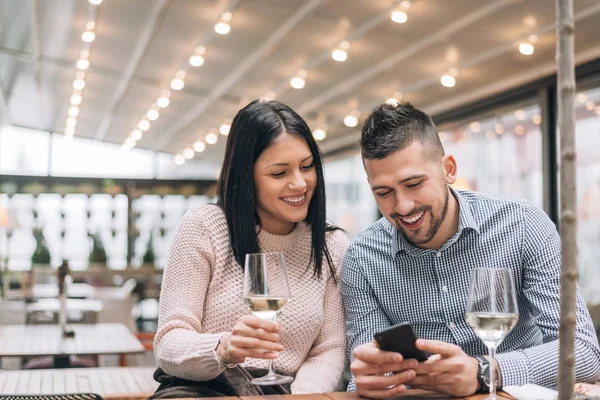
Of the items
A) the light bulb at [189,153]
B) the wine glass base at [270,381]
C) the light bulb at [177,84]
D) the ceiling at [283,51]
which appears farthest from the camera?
the light bulb at [189,153]

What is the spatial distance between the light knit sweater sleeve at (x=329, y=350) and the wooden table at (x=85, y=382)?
1.01m

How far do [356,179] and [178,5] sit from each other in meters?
6.83

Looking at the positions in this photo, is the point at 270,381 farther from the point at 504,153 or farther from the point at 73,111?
the point at 73,111

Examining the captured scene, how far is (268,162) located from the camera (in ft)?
7.07

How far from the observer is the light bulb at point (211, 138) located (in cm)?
1398

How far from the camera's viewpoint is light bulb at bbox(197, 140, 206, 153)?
15.2 meters

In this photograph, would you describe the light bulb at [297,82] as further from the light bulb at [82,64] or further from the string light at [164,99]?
the light bulb at [82,64]

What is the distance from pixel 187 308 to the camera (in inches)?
79.9

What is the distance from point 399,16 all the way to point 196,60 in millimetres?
3414

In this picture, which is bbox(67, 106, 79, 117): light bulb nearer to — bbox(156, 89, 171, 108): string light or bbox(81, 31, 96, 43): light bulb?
bbox(156, 89, 171, 108): string light

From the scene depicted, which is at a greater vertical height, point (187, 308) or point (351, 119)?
point (351, 119)

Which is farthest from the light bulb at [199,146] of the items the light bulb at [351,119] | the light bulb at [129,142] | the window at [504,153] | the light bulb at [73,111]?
the window at [504,153]

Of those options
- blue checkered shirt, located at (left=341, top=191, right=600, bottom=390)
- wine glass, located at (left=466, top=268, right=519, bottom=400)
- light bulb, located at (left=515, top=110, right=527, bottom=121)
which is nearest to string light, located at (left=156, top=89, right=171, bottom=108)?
light bulb, located at (left=515, top=110, right=527, bottom=121)

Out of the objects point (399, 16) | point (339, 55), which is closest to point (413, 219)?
point (399, 16)
